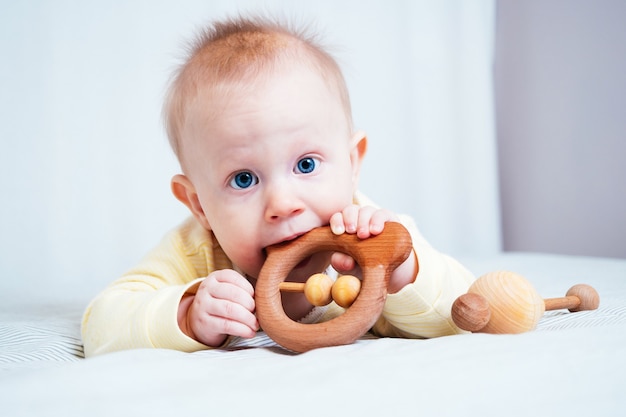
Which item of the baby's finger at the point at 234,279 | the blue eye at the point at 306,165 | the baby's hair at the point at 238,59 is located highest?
the baby's hair at the point at 238,59

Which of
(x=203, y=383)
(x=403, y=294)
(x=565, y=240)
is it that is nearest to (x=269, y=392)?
(x=203, y=383)

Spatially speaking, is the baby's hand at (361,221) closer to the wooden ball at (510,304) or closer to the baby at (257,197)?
the baby at (257,197)

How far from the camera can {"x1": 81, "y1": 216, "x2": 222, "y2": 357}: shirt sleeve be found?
89cm

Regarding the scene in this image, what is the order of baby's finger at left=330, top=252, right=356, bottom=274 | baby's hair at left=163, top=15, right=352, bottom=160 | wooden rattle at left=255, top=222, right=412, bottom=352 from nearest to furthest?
1. wooden rattle at left=255, top=222, right=412, bottom=352
2. baby's finger at left=330, top=252, right=356, bottom=274
3. baby's hair at left=163, top=15, right=352, bottom=160

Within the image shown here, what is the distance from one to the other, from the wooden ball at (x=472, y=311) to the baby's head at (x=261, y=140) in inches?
10.1

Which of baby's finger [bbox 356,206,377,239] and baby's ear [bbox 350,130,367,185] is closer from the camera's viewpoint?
baby's finger [bbox 356,206,377,239]

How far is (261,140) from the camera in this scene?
3.07 ft

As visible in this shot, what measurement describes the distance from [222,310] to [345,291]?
18 cm

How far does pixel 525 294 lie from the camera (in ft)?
2.81

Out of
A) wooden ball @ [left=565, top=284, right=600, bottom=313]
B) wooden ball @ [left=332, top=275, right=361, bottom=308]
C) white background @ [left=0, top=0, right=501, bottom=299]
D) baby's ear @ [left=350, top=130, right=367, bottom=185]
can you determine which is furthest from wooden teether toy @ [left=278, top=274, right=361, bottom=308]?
white background @ [left=0, top=0, right=501, bottom=299]

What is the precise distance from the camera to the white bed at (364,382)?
532mm

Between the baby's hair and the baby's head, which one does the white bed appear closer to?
the baby's head

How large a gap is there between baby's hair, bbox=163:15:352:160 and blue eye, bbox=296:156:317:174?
15cm

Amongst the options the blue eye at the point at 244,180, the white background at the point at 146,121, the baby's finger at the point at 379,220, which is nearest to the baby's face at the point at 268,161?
the blue eye at the point at 244,180
